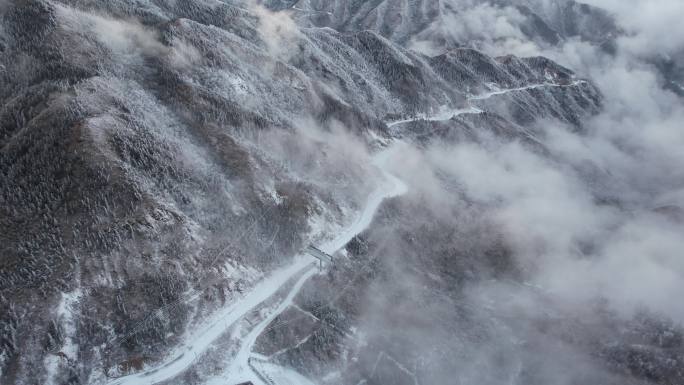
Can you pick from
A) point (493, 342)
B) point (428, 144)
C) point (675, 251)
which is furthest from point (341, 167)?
point (675, 251)

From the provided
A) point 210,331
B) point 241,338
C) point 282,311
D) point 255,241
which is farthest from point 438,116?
point 210,331

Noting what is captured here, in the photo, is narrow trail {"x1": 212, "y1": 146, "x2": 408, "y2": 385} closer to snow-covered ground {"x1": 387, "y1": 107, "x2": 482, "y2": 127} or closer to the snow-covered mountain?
the snow-covered mountain

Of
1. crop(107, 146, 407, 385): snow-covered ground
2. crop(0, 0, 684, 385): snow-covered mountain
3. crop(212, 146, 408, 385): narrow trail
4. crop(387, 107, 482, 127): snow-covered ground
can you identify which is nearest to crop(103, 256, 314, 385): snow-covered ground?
crop(107, 146, 407, 385): snow-covered ground

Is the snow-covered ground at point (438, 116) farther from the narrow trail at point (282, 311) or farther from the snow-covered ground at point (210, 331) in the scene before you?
the snow-covered ground at point (210, 331)

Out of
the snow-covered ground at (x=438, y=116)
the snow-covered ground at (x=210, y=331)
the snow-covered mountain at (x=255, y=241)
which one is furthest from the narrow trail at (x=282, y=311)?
the snow-covered ground at (x=438, y=116)

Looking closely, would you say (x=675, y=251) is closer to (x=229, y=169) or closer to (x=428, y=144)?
(x=428, y=144)

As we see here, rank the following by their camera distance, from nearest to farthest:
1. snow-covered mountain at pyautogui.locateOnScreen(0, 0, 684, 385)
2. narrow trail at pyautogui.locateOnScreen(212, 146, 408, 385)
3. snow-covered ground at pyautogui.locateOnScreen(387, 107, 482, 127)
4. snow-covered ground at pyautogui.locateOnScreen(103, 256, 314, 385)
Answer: snow-covered ground at pyautogui.locateOnScreen(103, 256, 314, 385) < narrow trail at pyautogui.locateOnScreen(212, 146, 408, 385) < snow-covered mountain at pyautogui.locateOnScreen(0, 0, 684, 385) < snow-covered ground at pyautogui.locateOnScreen(387, 107, 482, 127)
